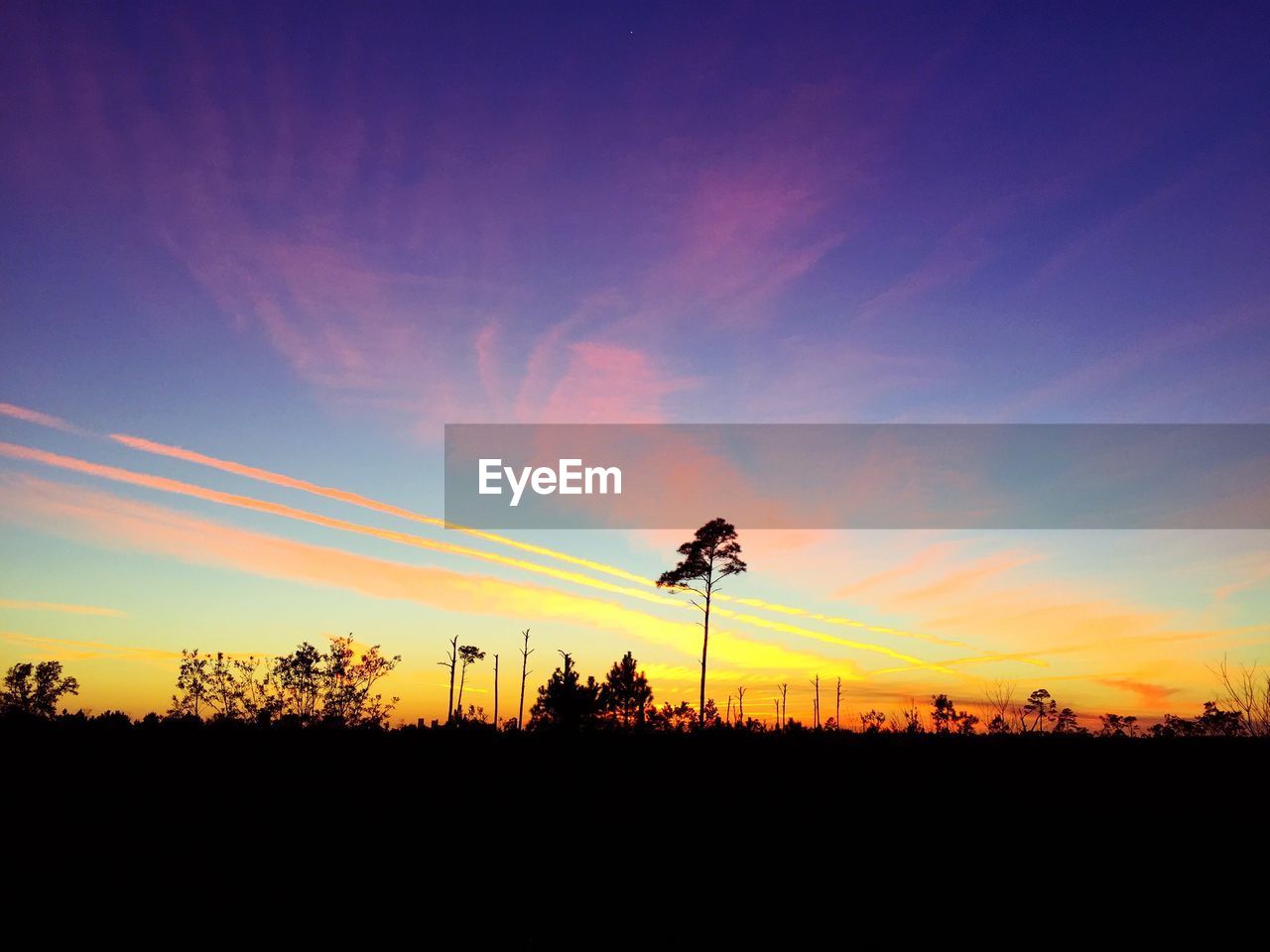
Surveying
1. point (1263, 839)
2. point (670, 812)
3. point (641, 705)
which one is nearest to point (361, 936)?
point (670, 812)

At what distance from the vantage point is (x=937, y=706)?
103 metres

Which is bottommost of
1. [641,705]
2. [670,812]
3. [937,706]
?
[937,706]

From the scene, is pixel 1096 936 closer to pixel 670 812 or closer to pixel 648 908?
pixel 648 908

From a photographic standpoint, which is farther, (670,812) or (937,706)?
(937,706)

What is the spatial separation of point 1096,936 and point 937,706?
359ft

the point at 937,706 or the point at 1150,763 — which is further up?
the point at 1150,763

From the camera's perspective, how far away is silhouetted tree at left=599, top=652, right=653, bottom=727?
2271 inches

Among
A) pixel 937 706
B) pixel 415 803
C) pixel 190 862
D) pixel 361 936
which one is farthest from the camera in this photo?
pixel 937 706

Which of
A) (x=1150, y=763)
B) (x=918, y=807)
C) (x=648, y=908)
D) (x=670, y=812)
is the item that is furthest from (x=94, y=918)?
(x=1150, y=763)

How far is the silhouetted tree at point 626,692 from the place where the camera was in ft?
189

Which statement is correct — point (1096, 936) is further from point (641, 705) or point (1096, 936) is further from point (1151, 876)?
point (641, 705)

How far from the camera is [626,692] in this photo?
58.6 meters

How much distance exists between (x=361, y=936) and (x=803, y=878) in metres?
4.61

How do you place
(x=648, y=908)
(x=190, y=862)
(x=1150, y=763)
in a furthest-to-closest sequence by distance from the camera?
(x=1150, y=763), (x=190, y=862), (x=648, y=908)
